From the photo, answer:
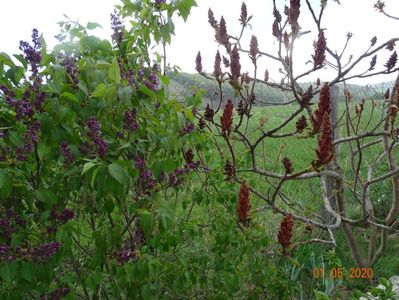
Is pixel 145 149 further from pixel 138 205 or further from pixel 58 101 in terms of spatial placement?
pixel 58 101

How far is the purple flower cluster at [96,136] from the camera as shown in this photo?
66.4 inches

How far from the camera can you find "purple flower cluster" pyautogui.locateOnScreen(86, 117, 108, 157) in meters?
1.69

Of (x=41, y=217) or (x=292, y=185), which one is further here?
(x=292, y=185)

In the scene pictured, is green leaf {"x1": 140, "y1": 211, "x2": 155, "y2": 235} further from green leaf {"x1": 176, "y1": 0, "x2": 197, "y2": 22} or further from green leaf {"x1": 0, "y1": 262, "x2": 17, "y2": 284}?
green leaf {"x1": 176, "y1": 0, "x2": 197, "y2": 22}

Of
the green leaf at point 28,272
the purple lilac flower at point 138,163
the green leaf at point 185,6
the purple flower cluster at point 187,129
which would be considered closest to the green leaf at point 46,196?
the green leaf at point 28,272

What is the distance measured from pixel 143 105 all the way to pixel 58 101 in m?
0.33

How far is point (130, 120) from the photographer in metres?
1.82

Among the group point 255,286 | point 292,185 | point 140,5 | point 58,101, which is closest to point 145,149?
point 58,101

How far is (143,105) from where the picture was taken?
1.88 m

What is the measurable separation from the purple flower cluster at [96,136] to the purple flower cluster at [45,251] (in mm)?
430

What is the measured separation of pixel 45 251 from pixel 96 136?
52 centimetres

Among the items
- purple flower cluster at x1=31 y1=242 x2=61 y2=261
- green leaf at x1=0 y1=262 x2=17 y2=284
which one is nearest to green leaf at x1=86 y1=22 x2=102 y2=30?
purple flower cluster at x1=31 y1=242 x2=61 y2=261

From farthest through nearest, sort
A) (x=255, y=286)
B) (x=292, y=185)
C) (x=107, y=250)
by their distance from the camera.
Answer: (x=292, y=185), (x=255, y=286), (x=107, y=250)

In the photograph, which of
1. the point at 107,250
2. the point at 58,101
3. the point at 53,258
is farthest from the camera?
the point at 107,250
